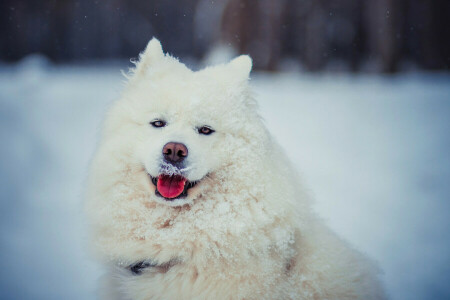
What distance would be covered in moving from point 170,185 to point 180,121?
1.62ft

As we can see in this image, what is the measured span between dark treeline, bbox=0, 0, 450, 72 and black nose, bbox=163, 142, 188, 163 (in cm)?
981

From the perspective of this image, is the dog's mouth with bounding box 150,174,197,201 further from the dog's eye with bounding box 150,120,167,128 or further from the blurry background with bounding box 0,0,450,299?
the blurry background with bounding box 0,0,450,299

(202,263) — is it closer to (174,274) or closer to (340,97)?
(174,274)

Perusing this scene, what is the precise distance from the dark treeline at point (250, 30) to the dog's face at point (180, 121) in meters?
9.15

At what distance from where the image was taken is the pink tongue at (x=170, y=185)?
2.44 m

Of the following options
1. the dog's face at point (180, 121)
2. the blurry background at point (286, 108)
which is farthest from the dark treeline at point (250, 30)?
the dog's face at point (180, 121)

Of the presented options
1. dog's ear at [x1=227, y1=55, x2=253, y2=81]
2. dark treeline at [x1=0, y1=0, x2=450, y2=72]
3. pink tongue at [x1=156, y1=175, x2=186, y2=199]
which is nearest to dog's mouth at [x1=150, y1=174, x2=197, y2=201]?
pink tongue at [x1=156, y1=175, x2=186, y2=199]

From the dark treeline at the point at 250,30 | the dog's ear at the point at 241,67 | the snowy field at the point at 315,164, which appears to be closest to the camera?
the dog's ear at the point at 241,67

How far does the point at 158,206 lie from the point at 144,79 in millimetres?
1086

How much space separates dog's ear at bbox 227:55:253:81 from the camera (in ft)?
9.42

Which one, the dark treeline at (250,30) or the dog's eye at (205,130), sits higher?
the dark treeline at (250,30)

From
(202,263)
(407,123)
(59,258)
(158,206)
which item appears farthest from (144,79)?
(407,123)

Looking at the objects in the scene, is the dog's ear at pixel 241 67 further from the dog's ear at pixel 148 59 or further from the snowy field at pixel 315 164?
the snowy field at pixel 315 164

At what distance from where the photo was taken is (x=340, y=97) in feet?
33.4
